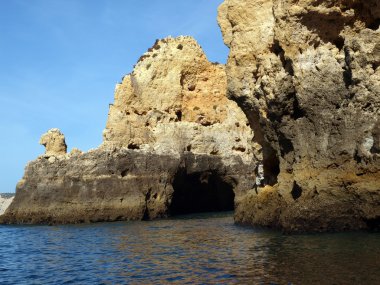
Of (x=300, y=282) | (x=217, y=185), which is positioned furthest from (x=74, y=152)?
(x=300, y=282)

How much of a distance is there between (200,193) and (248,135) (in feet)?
26.7

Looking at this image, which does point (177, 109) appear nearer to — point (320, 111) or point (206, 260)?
point (320, 111)

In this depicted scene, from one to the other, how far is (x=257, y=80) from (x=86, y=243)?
42.2ft

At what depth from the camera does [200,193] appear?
48594 mm

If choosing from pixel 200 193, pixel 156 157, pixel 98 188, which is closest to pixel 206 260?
pixel 98 188

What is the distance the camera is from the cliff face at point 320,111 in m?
18.9

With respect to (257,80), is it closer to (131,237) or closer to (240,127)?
(131,237)

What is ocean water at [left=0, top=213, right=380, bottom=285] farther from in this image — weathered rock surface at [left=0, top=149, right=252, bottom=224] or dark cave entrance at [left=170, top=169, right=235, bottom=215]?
dark cave entrance at [left=170, top=169, right=235, bottom=215]

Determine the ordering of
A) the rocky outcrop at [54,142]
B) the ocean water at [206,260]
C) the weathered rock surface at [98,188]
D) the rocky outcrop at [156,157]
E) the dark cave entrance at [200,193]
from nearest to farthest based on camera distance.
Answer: the ocean water at [206,260] < the weathered rock surface at [98,188] < the rocky outcrop at [156,157] < the rocky outcrop at [54,142] < the dark cave entrance at [200,193]

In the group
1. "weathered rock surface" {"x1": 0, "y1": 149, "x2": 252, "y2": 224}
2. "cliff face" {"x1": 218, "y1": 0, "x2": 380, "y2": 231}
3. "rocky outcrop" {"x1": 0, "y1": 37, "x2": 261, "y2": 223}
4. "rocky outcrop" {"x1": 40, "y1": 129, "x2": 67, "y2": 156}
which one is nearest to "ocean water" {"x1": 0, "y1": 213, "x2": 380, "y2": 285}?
"cliff face" {"x1": 218, "y1": 0, "x2": 380, "y2": 231}

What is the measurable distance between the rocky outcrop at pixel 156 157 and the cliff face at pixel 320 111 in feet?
29.2

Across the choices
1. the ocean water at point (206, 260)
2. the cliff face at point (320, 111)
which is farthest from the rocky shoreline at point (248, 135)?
the ocean water at point (206, 260)

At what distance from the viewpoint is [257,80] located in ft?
87.1

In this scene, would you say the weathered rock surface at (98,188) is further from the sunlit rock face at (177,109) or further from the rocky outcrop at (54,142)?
the rocky outcrop at (54,142)
